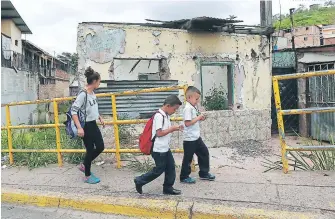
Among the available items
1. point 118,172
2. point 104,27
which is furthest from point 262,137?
point 118,172

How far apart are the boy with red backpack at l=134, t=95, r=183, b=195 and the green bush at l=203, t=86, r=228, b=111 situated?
6.40 metres

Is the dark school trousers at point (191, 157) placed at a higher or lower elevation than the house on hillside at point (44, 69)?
lower

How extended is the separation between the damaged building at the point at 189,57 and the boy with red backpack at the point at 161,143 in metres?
4.09

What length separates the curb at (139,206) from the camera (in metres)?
3.16

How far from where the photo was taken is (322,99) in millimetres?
10453

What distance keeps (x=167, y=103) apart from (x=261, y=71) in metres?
7.46

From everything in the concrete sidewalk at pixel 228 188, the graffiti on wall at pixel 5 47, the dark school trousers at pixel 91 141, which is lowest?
the concrete sidewalk at pixel 228 188

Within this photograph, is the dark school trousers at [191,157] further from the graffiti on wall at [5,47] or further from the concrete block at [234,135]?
the graffiti on wall at [5,47]

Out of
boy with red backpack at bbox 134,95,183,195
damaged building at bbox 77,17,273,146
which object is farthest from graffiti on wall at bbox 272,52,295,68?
boy with red backpack at bbox 134,95,183,195

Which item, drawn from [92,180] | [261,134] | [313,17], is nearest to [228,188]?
[92,180]

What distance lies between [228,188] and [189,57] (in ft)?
19.2

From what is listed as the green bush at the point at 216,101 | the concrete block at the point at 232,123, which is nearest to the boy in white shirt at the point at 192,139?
the concrete block at the point at 232,123

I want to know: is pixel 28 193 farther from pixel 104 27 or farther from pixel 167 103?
pixel 104 27

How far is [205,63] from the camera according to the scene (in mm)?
9398
